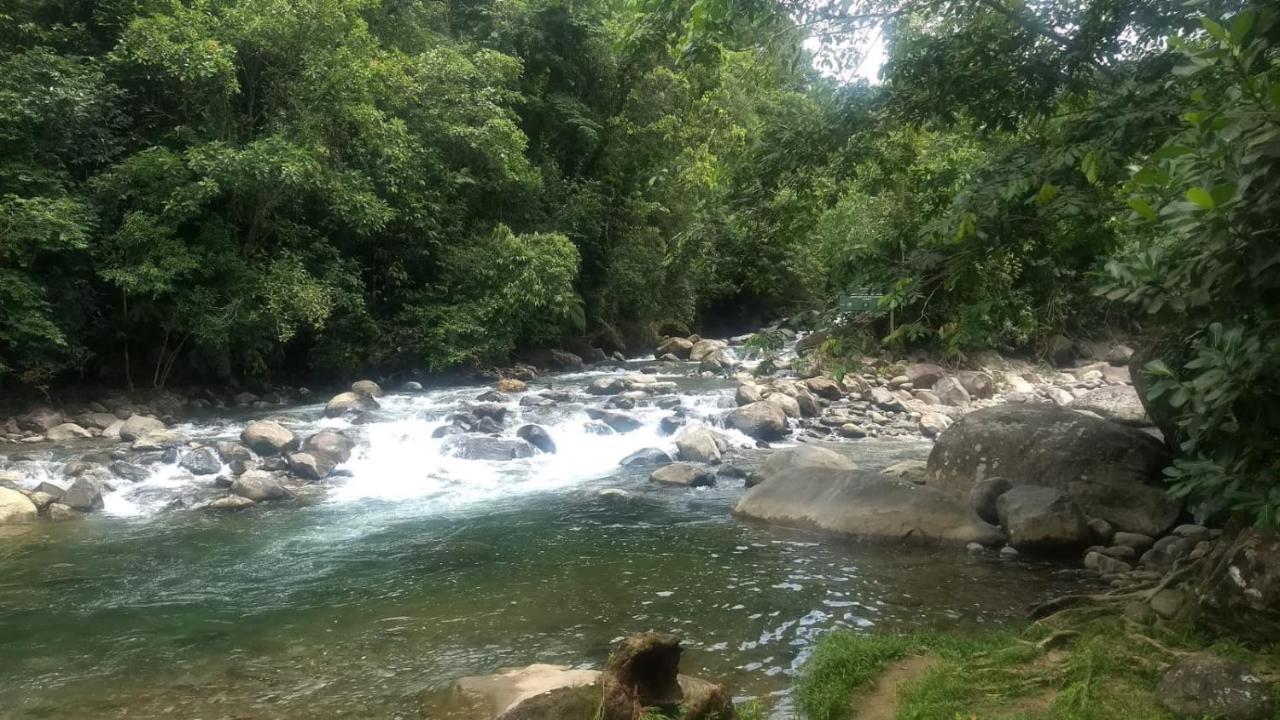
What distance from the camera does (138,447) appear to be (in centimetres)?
1377

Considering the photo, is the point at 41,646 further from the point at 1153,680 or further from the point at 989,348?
the point at 989,348

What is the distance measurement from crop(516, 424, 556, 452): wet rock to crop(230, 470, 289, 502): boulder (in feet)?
13.5

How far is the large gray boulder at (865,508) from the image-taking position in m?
8.75

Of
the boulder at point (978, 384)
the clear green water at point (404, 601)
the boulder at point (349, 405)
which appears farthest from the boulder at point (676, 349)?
the clear green water at point (404, 601)

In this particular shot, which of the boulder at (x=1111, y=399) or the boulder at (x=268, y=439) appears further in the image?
the boulder at (x=1111, y=399)

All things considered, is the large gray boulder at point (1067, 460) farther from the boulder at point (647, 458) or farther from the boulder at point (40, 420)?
the boulder at point (40, 420)

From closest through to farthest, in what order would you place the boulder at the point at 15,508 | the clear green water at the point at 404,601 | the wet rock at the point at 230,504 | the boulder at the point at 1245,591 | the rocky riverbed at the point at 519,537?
1. the boulder at the point at 1245,591
2. the clear green water at the point at 404,601
3. the rocky riverbed at the point at 519,537
4. the boulder at the point at 15,508
5. the wet rock at the point at 230,504

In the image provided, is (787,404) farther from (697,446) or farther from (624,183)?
(624,183)

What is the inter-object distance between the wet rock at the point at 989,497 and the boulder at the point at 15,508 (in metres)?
11.1

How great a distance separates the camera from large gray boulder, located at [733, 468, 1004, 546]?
875 cm

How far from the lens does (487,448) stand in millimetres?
14305

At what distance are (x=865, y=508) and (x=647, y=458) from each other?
5.13 meters

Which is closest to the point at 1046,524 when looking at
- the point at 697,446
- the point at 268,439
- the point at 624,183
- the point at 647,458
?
the point at 697,446

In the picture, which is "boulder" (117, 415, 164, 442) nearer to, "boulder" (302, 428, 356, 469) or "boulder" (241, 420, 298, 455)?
"boulder" (241, 420, 298, 455)
